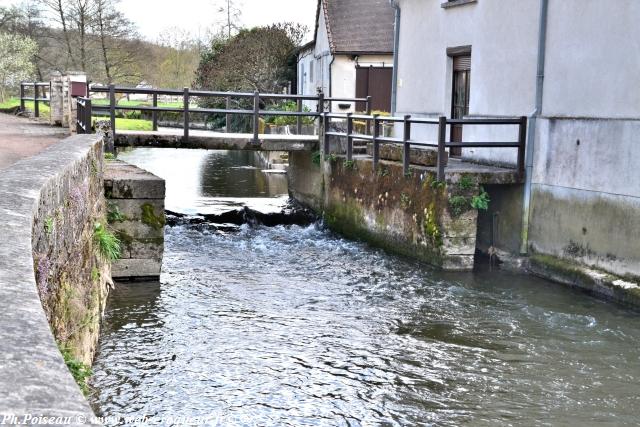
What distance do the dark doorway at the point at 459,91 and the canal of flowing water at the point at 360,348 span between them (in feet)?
12.1

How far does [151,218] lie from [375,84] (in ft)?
59.6

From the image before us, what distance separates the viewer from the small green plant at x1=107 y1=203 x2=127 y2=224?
1063 cm

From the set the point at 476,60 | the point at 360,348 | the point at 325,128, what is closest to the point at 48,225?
the point at 360,348

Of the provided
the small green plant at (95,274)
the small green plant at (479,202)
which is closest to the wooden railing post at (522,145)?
the small green plant at (479,202)

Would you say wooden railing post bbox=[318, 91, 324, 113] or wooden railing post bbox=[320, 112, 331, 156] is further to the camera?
wooden railing post bbox=[318, 91, 324, 113]

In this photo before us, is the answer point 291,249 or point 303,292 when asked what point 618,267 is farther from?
point 291,249

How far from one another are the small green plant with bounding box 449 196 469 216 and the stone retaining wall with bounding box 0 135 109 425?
4927 millimetres

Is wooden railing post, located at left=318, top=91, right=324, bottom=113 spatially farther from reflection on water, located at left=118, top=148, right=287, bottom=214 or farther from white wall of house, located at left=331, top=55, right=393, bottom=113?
white wall of house, located at left=331, top=55, right=393, bottom=113

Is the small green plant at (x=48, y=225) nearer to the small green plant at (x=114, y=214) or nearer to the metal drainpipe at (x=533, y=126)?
the small green plant at (x=114, y=214)

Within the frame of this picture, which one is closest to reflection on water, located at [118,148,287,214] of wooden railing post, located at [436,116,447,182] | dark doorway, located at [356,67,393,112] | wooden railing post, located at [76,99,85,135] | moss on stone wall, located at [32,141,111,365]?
wooden railing post, located at [76,99,85,135]

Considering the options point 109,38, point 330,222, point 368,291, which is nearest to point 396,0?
point 330,222

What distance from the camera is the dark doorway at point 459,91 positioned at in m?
14.5

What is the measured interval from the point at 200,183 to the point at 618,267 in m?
16.1

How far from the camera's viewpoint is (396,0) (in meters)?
16.9
